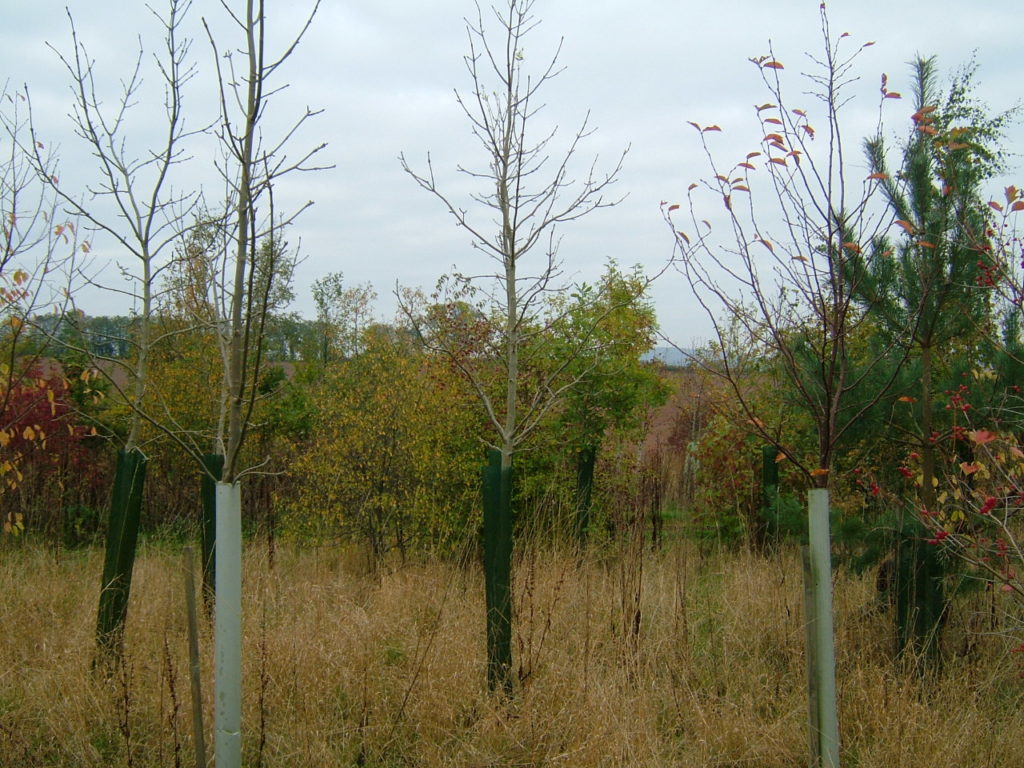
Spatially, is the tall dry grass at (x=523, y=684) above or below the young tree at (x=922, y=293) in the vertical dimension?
below

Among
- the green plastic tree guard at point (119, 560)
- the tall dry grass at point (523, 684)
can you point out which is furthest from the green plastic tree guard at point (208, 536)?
the green plastic tree guard at point (119, 560)

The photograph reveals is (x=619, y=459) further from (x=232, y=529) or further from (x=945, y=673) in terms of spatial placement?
(x=232, y=529)

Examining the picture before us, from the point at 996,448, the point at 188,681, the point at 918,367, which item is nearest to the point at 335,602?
the point at 188,681

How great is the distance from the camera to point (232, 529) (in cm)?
268

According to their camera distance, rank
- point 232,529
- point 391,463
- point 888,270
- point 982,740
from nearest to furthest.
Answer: point 232,529 → point 982,740 → point 888,270 → point 391,463

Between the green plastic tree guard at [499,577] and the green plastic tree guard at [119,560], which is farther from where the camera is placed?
the green plastic tree guard at [119,560]

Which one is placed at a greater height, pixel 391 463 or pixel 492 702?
pixel 391 463

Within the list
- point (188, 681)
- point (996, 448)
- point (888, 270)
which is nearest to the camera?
point (188, 681)

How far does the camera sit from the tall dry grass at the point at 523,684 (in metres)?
3.61

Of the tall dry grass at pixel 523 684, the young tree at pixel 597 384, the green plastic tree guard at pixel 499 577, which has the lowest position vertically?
the tall dry grass at pixel 523 684

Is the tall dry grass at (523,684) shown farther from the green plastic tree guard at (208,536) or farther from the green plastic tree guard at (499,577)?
the green plastic tree guard at (208,536)

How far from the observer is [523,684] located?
396cm

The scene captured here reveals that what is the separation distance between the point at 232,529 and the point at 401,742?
5.27 feet

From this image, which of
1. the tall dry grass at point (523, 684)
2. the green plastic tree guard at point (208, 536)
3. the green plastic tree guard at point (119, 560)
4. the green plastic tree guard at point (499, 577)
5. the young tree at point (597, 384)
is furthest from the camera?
the young tree at point (597, 384)
